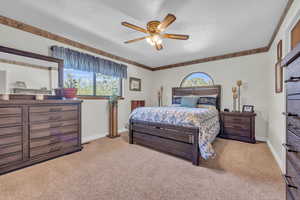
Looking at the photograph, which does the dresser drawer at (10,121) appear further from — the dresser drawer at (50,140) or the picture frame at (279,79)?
the picture frame at (279,79)

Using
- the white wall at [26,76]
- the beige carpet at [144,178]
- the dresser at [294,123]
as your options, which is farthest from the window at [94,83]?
the dresser at [294,123]

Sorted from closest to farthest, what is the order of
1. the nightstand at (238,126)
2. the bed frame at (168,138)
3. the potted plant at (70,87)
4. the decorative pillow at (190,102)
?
the bed frame at (168,138) < the potted plant at (70,87) < the nightstand at (238,126) < the decorative pillow at (190,102)

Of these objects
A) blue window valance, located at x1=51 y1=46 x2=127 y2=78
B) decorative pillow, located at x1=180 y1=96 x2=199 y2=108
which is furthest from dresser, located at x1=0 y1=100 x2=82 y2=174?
decorative pillow, located at x1=180 y1=96 x2=199 y2=108

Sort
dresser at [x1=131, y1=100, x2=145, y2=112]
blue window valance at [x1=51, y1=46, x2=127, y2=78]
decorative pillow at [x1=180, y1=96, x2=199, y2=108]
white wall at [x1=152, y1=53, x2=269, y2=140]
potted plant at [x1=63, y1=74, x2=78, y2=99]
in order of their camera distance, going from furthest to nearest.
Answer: dresser at [x1=131, y1=100, x2=145, y2=112] < decorative pillow at [x1=180, y1=96, x2=199, y2=108] < white wall at [x1=152, y1=53, x2=269, y2=140] < blue window valance at [x1=51, y1=46, x2=127, y2=78] < potted plant at [x1=63, y1=74, x2=78, y2=99]

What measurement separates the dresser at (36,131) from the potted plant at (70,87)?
0.50 feet

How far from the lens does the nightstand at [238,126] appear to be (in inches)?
126

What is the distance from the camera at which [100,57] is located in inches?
143

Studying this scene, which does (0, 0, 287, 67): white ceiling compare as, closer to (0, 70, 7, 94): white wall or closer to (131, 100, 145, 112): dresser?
(0, 70, 7, 94): white wall

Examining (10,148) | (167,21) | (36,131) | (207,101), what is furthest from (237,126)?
(10,148)

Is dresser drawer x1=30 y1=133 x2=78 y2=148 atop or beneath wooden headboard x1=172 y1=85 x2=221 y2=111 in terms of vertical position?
beneath

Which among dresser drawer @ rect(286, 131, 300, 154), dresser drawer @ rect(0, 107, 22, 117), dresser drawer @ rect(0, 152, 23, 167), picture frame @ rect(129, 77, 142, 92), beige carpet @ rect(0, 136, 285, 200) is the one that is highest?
picture frame @ rect(129, 77, 142, 92)

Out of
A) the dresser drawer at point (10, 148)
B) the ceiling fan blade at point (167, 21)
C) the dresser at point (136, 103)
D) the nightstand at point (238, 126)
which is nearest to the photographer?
the ceiling fan blade at point (167, 21)

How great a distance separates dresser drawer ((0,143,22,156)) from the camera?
184 centimetres

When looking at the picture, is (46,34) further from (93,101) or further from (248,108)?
(248,108)
